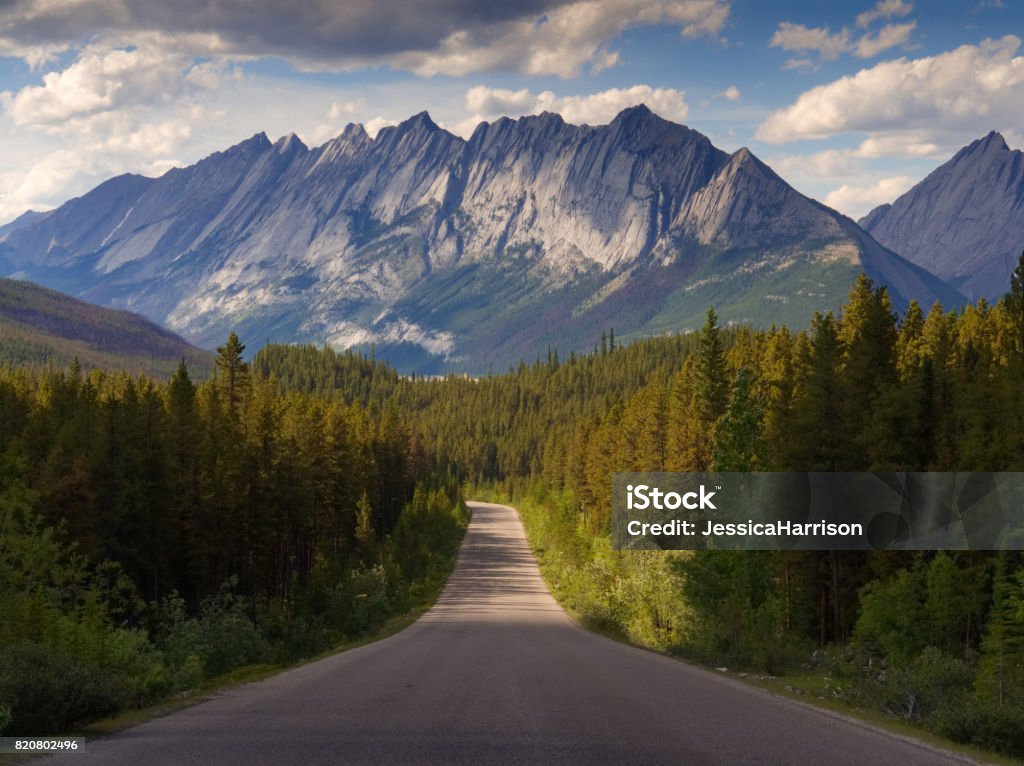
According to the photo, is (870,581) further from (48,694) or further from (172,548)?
(172,548)

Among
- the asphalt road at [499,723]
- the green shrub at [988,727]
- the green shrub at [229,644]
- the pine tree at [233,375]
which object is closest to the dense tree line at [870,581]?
the green shrub at [988,727]

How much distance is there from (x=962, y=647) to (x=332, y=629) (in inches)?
1293

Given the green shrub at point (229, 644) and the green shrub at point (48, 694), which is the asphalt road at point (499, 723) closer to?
the green shrub at point (48, 694)

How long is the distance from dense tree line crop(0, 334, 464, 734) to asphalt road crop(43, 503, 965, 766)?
2.39 m

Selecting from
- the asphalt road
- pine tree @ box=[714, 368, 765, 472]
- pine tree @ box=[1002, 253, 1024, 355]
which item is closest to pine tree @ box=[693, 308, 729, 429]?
pine tree @ box=[1002, 253, 1024, 355]

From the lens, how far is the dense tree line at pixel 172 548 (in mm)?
22516

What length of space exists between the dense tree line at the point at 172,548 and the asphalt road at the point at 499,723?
2387mm

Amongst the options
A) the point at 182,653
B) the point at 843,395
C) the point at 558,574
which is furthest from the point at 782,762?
the point at 558,574

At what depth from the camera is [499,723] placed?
15.8 m

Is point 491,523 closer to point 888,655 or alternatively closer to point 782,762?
point 888,655

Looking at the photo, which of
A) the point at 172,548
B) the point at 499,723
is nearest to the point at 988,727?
the point at 499,723

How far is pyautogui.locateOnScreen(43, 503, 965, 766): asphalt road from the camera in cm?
1330

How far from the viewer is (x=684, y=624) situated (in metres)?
42.9

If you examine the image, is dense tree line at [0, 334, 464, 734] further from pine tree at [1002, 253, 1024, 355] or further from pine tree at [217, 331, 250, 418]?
pine tree at [1002, 253, 1024, 355]
